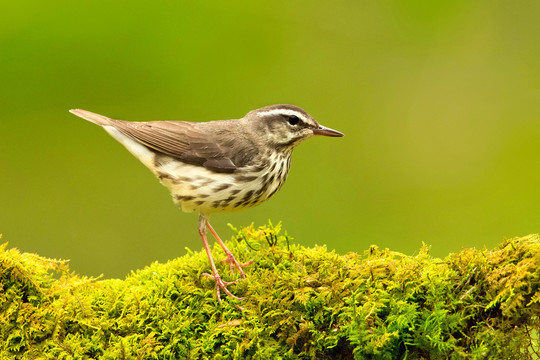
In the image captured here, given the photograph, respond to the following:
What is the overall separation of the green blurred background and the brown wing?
2392 mm

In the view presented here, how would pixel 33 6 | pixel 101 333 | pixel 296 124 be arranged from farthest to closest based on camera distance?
pixel 33 6 < pixel 296 124 < pixel 101 333

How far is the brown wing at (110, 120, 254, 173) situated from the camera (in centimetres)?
502

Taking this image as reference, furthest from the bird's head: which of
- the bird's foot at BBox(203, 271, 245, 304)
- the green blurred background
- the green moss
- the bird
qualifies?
the green blurred background

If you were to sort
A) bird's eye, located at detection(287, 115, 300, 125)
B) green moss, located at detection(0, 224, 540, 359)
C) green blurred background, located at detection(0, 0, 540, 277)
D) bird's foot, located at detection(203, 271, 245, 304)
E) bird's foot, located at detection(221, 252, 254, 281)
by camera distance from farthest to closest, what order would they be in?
green blurred background, located at detection(0, 0, 540, 277) → bird's eye, located at detection(287, 115, 300, 125) → bird's foot, located at detection(221, 252, 254, 281) → bird's foot, located at detection(203, 271, 245, 304) → green moss, located at detection(0, 224, 540, 359)

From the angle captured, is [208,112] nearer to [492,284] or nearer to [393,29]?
[393,29]

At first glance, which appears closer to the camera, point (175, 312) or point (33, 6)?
point (175, 312)

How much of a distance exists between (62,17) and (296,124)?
138 inches

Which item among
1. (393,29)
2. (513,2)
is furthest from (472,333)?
(513,2)

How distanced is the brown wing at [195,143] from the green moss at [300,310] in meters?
1.06

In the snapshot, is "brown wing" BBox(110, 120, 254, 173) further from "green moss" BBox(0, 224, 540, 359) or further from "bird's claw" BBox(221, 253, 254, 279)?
"green moss" BBox(0, 224, 540, 359)

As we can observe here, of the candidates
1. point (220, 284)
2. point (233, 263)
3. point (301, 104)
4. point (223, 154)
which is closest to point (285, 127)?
point (223, 154)

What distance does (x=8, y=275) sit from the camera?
3.83 metres

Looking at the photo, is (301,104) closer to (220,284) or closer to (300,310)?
(220,284)

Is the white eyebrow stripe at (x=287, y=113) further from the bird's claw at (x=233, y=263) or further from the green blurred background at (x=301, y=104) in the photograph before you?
the green blurred background at (x=301, y=104)
